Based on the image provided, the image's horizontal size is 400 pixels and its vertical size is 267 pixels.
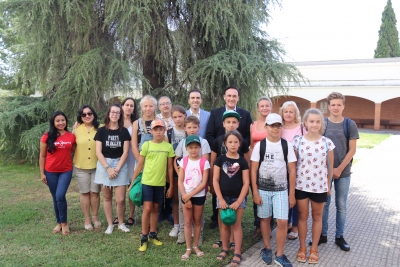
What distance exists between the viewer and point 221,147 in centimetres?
407

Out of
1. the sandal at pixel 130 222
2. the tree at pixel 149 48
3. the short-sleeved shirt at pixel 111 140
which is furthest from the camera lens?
the tree at pixel 149 48

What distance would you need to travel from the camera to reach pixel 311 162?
377cm

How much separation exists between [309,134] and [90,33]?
5.86 m

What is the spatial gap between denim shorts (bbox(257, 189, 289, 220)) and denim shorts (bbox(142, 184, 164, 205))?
4.22 feet

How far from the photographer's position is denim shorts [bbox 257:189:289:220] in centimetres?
367

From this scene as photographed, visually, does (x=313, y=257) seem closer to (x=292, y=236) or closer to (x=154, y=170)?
(x=292, y=236)

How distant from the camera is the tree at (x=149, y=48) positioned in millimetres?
6949

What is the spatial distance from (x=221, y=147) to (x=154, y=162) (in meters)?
0.87

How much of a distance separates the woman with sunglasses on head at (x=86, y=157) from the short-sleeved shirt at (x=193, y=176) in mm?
1491

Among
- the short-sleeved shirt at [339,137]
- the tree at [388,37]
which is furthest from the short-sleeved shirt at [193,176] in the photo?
the tree at [388,37]

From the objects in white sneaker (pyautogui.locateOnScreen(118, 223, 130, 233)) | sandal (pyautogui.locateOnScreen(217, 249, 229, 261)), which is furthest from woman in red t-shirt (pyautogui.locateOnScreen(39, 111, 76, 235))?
sandal (pyautogui.locateOnScreen(217, 249, 229, 261))

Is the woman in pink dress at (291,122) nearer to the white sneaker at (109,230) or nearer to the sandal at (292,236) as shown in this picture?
the sandal at (292,236)

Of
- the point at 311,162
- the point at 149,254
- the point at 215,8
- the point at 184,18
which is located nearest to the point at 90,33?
the point at 184,18

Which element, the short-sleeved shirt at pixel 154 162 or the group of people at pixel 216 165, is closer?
the group of people at pixel 216 165
